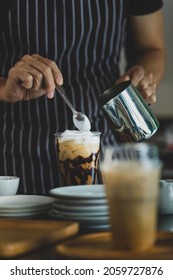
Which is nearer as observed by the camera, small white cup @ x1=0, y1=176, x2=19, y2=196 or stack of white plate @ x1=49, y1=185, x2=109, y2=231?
stack of white plate @ x1=49, y1=185, x2=109, y2=231

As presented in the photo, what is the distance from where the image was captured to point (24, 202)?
4.88 feet

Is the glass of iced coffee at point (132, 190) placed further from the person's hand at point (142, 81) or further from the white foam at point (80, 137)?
the person's hand at point (142, 81)

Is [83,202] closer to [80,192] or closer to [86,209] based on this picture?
[86,209]

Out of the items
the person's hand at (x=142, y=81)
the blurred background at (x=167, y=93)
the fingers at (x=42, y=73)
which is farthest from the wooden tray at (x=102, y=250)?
the blurred background at (x=167, y=93)

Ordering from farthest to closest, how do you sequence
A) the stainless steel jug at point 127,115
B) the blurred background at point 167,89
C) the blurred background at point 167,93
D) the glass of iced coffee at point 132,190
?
the blurred background at point 167,93 < the blurred background at point 167,89 < the stainless steel jug at point 127,115 < the glass of iced coffee at point 132,190

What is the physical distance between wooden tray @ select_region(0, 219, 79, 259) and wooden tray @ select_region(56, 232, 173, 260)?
47mm

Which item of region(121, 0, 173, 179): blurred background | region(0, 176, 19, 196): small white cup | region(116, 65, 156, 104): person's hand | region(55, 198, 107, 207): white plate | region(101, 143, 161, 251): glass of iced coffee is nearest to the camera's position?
region(101, 143, 161, 251): glass of iced coffee

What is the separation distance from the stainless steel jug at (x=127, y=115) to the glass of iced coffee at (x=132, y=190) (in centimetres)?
71

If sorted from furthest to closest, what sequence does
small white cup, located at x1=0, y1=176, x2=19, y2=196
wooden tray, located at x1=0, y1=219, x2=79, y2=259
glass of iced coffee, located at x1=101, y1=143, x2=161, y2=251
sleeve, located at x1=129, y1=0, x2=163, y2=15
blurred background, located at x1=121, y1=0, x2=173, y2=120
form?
blurred background, located at x1=121, y1=0, x2=173, y2=120 < sleeve, located at x1=129, y1=0, x2=163, y2=15 < small white cup, located at x1=0, y1=176, x2=19, y2=196 < wooden tray, located at x1=0, y1=219, x2=79, y2=259 < glass of iced coffee, located at x1=101, y1=143, x2=161, y2=251

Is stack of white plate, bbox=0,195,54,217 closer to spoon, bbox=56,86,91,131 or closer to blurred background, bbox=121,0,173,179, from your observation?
spoon, bbox=56,86,91,131

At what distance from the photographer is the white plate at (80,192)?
129 centimetres

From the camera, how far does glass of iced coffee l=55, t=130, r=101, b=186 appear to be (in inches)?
65.8

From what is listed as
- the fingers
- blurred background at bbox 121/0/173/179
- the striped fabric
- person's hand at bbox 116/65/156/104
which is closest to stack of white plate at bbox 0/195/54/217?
the fingers

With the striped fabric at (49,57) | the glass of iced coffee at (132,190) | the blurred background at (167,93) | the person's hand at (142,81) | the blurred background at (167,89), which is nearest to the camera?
the glass of iced coffee at (132,190)
